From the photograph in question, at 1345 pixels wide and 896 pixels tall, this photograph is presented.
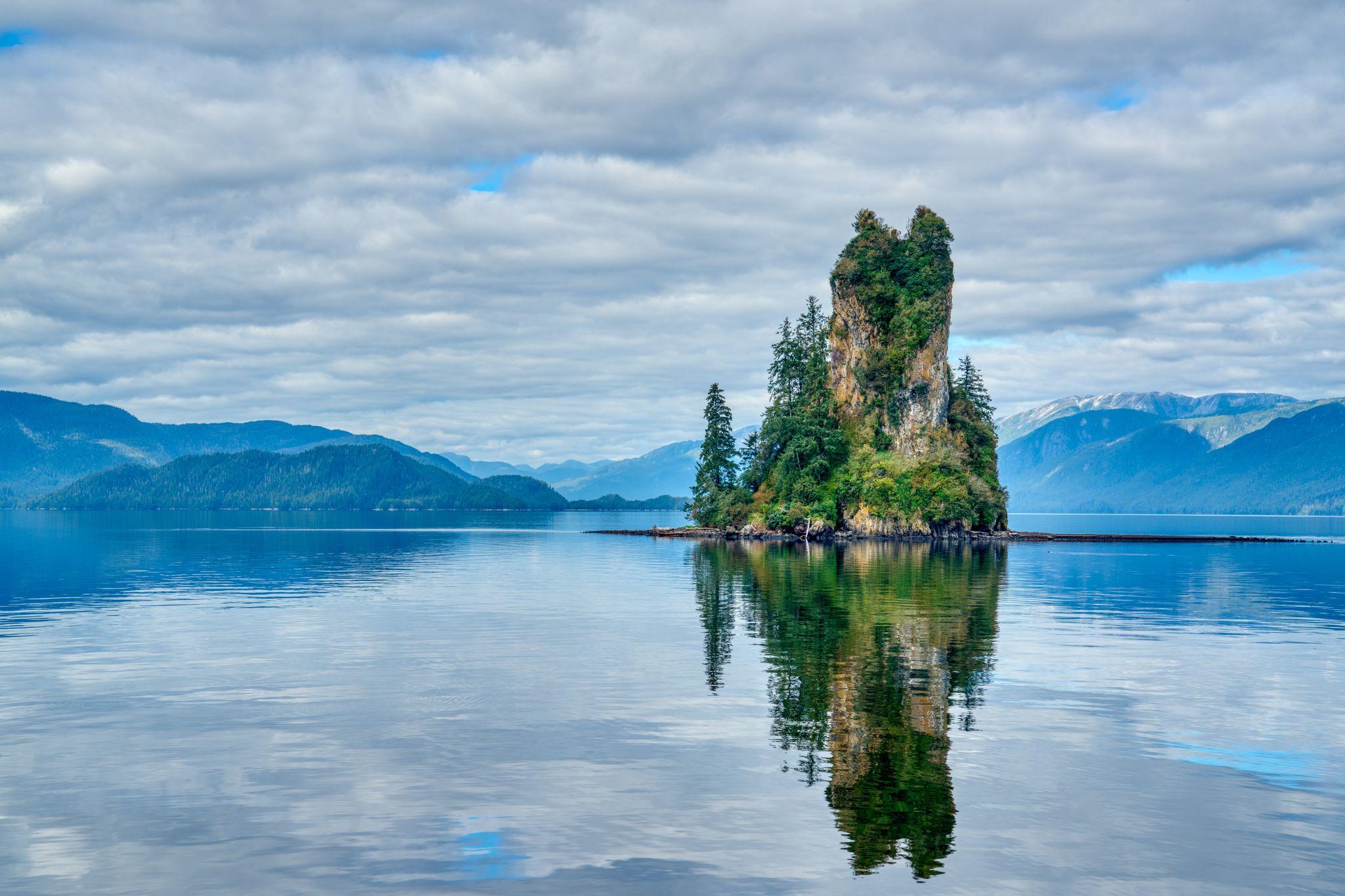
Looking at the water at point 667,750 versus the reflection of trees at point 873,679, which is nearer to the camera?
the water at point 667,750

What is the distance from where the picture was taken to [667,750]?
85.4 ft

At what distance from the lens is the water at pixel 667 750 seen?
58.5 ft

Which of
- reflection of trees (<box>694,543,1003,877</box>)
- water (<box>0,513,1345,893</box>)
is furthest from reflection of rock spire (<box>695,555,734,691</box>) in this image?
water (<box>0,513,1345,893</box>)

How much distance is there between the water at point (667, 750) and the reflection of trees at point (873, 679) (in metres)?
0.17

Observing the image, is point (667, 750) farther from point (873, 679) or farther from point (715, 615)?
point (715, 615)

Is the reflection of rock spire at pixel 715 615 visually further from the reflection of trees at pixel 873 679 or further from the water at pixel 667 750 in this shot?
the water at pixel 667 750

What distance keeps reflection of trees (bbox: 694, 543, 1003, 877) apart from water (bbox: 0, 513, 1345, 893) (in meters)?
0.17

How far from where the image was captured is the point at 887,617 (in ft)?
184

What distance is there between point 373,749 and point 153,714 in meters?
8.96

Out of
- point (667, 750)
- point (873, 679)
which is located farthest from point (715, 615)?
point (667, 750)

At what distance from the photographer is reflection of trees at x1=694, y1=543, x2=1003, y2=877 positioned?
20.6 m

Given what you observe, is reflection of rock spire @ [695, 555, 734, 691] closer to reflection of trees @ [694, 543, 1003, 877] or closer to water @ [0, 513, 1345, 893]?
reflection of trees @ [694, 543, 1003, 877]

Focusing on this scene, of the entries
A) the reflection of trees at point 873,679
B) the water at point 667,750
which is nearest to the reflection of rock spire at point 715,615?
the reflection of trees at point 873,679

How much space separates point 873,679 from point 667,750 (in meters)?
12.0
